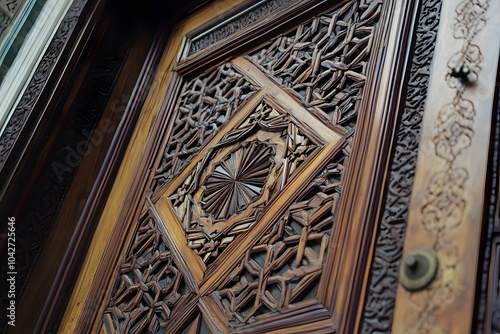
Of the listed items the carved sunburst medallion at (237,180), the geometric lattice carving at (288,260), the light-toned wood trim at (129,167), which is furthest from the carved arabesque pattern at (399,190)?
the light-toned wood trim at (129,167)

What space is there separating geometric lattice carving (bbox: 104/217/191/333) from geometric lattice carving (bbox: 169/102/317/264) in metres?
0.08

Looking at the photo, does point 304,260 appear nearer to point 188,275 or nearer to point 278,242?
point 278,242

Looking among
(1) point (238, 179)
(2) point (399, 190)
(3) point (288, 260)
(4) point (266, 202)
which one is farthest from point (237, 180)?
(2) point (399, 190)

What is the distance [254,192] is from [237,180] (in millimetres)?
73

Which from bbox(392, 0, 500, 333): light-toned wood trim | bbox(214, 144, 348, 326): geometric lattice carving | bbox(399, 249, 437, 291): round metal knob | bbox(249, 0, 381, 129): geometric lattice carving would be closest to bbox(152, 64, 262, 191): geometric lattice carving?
bbox(249, 0, 381, 129): geometric lattice carving

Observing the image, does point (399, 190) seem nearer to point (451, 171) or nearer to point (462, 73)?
point (451, 171)

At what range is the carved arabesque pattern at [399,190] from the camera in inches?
33.0

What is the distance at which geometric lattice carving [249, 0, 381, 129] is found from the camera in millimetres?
1166

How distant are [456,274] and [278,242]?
38cm

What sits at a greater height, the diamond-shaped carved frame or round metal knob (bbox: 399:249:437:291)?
the diamond-shaped carved frame

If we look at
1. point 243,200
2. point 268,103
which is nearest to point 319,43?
point 268,103

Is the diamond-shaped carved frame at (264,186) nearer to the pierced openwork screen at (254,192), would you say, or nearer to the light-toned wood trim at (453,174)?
the pierced openwork screen at (254,192)

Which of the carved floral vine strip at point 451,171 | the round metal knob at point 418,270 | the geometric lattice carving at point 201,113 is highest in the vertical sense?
the geometric lattice carving at point 201,113

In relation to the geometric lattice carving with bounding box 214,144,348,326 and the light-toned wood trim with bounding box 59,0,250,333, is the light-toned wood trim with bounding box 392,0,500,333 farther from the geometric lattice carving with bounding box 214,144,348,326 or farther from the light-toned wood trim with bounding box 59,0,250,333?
the light-toned wood trim with bounding box 59,0,250,333
